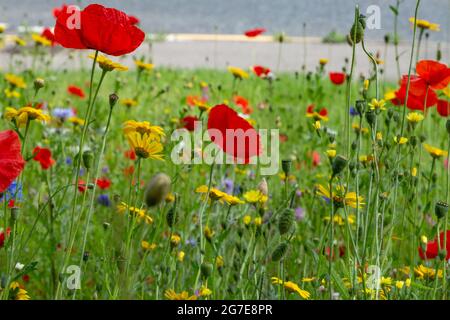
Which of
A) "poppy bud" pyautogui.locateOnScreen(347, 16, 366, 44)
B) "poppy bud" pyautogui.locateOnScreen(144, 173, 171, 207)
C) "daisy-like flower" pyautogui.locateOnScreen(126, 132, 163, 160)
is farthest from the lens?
"daisy-like flower" pyautogui.locateOnScreen(126, 132, 163, 160)

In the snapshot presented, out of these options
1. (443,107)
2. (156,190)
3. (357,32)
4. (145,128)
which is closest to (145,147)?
(145,128)

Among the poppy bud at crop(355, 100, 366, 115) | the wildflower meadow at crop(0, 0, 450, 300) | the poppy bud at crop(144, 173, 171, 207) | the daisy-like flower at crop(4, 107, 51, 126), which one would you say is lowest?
the wildflower meadow at crop(0, 0, 450, 300)

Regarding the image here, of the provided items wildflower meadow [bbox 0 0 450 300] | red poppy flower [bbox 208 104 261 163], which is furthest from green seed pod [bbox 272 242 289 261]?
red poppy flower [bbox 208 104 261 163]

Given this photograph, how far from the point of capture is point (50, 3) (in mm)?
9148

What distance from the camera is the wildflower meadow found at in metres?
0.91

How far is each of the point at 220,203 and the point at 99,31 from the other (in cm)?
78

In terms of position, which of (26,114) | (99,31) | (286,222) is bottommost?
(286,222)

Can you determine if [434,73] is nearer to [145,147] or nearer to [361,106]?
[361,106]

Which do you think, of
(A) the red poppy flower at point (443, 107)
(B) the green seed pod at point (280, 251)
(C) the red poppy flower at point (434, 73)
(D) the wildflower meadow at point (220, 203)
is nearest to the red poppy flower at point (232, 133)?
(D) the wildflower meadow at point (220, 203)

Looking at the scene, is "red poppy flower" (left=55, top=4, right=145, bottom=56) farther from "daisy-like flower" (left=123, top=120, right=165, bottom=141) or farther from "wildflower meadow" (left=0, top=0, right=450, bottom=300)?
"daisy-like flower" (left=123, top=120, right=165, bottom=141)

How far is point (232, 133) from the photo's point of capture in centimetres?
98

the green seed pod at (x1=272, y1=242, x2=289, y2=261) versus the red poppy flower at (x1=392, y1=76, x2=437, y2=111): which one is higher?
the red poppy flower at (x1=392, y1=76, x2=437, y2=111)

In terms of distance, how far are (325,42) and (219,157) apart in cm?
516
